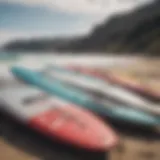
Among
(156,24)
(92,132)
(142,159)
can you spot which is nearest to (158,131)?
(142,159)

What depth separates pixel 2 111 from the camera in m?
1.01

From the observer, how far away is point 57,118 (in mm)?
995

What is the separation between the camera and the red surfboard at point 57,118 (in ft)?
3.18

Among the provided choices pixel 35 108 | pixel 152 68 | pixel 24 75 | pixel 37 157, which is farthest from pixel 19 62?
pixel 152 68

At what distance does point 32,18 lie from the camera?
1.04m

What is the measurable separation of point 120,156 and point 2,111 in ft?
1.15

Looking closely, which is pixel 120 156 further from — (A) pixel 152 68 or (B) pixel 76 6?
(B) pixel 76 6

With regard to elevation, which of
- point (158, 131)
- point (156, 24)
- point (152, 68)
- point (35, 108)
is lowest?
point (35, 108)

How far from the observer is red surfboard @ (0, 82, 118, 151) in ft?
3.18

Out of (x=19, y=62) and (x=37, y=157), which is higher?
(x=19, y=62)

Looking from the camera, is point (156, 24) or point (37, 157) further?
point (156, 24)

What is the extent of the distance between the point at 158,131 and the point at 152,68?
183 mm

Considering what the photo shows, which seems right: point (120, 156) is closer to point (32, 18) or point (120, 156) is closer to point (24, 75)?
point (24, 75)

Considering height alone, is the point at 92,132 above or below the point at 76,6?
below
